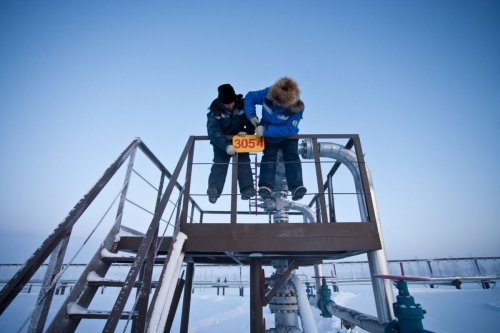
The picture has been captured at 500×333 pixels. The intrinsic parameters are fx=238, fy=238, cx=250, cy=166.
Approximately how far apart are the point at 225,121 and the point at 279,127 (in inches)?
38.1

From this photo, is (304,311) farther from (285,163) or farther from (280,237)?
(285,163)

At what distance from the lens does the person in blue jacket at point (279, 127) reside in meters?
3.75

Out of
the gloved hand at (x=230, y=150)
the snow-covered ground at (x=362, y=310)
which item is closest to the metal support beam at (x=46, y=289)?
the gloved hand at (x=230, y=150)

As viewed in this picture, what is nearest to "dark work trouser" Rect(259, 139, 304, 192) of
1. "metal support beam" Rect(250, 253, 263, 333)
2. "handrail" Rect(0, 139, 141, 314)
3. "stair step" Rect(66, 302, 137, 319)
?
"metal support beam" Rect(250, 253, 263, 333)

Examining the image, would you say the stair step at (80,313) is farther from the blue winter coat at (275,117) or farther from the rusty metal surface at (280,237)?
the blue winter coat at (275,117)

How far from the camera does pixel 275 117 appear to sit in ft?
12.8

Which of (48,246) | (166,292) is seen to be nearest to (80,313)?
(166,292)

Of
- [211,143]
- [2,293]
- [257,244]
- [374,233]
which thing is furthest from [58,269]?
[374,233]

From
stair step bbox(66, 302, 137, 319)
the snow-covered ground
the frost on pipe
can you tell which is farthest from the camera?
the snow-covered ground

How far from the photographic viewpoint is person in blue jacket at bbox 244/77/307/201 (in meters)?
3.75

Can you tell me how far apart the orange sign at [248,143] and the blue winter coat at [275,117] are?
0.16 metres

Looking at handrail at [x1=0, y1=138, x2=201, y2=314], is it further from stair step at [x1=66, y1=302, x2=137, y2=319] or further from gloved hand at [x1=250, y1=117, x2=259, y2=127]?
gloved hand at [x1=250, y1=117, x2=259, y2=127]

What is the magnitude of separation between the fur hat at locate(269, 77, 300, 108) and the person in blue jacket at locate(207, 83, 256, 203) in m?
0.72

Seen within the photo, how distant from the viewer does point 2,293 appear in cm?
128
